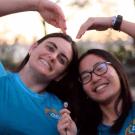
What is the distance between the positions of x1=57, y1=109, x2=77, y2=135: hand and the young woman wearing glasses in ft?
0.80

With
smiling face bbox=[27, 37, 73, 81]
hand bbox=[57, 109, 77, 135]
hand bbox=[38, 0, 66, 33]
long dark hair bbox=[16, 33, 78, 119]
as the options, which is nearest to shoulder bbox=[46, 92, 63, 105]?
long dark hair bbox=[16, 33, 78, 119]

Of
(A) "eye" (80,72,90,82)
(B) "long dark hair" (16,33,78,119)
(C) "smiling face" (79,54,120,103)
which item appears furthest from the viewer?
(B) "long dark hair" (16,33,78,119)

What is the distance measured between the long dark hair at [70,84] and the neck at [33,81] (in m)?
0.12

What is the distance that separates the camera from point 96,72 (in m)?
3.94

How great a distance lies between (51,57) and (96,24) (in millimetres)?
468

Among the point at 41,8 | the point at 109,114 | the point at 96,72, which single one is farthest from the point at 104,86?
the point at 41,8

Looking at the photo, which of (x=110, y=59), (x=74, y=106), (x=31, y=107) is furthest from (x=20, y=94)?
(x=110, y=59)

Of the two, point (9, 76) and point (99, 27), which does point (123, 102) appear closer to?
point (99, 27)

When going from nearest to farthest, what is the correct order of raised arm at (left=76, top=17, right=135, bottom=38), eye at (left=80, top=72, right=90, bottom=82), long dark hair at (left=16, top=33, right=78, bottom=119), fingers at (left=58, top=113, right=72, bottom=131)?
fingers at (left=58, top=113, right=72, bottom=131), eye at (left=80, top=72, right=90, bottom=82), raised arm at (left=76, top=17, right=135, bottom=38), long dark hair at (left=16, top=33, right=78, bottom=119)

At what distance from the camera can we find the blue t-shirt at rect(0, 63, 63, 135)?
154 inches

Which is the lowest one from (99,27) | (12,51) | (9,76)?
(12,51)

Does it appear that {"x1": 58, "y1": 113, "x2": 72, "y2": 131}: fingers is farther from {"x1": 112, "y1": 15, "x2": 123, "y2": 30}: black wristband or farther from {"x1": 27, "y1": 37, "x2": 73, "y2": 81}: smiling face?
{"x1": 112, "y1": 15, "x2": 123, "y2": 30}: black wristband

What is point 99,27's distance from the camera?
415 centimetres

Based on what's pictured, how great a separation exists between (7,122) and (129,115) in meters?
0.97
